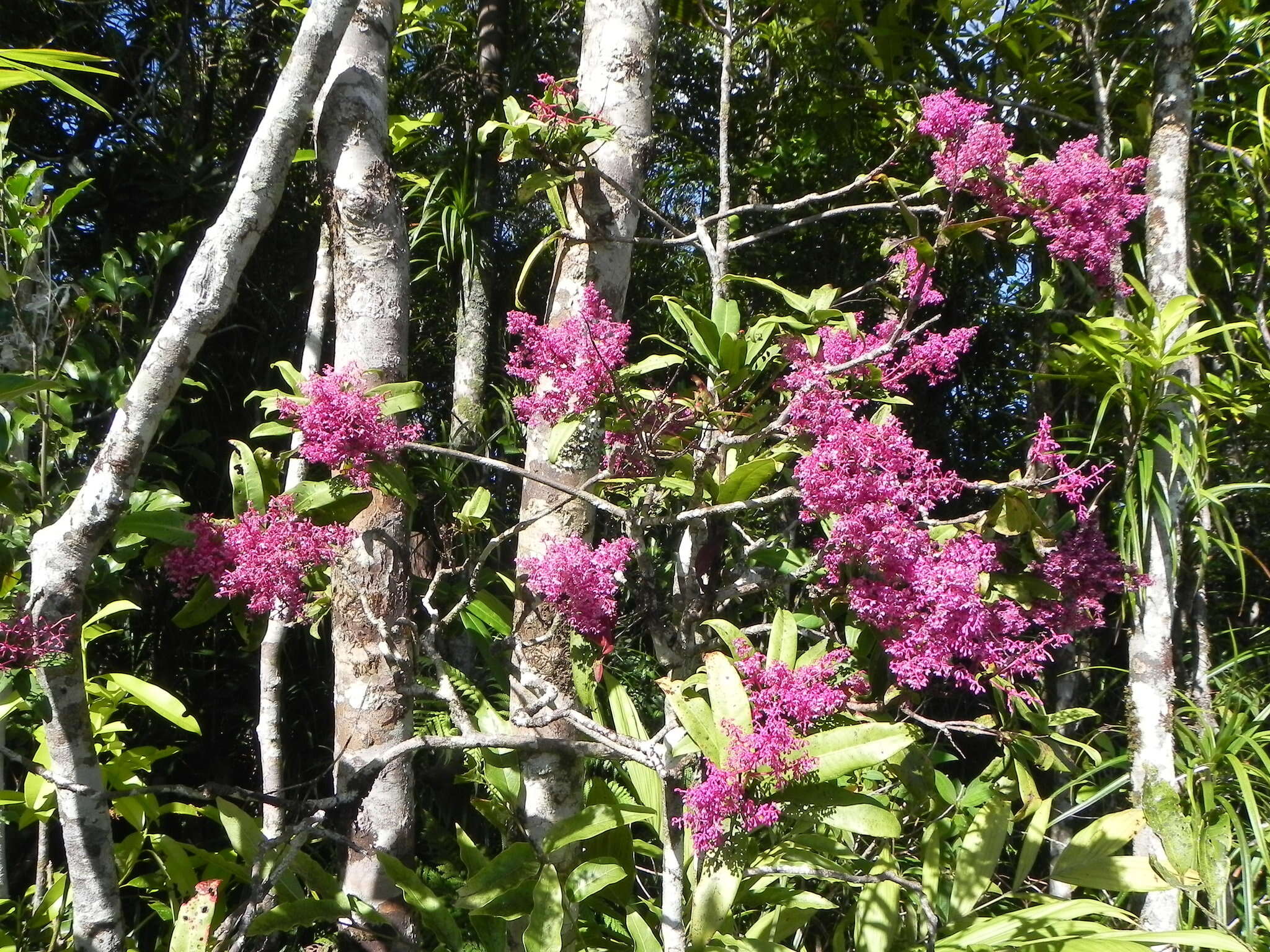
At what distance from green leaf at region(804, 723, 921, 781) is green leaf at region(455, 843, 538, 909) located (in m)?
0.59

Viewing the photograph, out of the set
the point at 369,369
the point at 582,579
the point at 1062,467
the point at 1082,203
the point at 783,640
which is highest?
the point at 1082,203

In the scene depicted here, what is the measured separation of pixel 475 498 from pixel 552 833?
0.68 meters

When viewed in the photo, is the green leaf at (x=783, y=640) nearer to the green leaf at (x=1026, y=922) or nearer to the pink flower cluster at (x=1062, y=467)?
the pink flower cluster at (x=1062, y=467)

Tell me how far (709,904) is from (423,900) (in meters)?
0.52

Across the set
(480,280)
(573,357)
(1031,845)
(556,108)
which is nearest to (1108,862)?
(1031,845)

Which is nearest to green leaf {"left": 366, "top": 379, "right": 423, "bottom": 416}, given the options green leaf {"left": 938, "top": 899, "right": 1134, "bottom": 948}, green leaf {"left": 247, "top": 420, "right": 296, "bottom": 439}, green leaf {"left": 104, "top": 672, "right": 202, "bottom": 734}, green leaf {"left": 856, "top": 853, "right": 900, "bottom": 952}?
green leaf {"left": 247, "top": 420, "right": 296, "bottom": 439}

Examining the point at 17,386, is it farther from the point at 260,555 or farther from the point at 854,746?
the point at 854,746

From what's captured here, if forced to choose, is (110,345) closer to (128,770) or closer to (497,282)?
(128,770)

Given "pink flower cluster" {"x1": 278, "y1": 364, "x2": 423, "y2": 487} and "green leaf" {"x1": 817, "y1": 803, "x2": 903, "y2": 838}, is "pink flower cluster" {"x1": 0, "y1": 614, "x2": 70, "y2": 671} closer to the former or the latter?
"pink flower cluster" {"x1": 278, "y1": 364, "x2": 423, "y2": 487}

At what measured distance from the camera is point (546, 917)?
5.16 ft

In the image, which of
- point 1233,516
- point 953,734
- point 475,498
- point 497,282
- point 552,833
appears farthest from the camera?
point 497,282

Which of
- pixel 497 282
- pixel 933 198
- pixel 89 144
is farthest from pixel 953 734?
pixel 89 144

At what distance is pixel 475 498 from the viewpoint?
6.25ft

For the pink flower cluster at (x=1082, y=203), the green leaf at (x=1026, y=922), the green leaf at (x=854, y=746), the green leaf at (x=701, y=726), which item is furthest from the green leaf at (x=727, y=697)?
the pink flower cluster at (x=1082, y=203)
